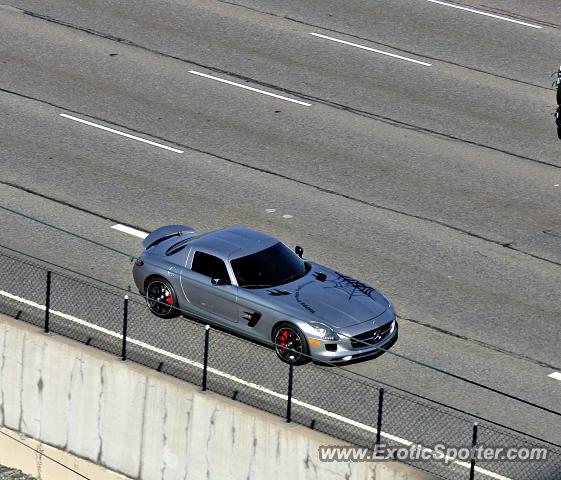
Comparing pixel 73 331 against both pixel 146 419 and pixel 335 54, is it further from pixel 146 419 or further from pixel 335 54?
pixel 335 54

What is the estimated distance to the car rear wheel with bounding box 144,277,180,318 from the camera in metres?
18.6

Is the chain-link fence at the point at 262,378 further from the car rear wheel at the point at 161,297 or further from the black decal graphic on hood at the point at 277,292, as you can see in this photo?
the black decal graphic on hood at the point at 277,292

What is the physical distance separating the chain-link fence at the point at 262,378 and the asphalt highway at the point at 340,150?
1.14 m

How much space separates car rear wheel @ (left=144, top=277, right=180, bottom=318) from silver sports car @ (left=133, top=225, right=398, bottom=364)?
1 centimetres

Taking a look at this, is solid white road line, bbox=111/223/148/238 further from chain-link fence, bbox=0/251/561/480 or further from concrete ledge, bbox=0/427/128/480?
concrete ledge, bbox=0/427/128/480

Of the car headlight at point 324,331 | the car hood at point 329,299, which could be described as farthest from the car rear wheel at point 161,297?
the car headlight at point 324,331

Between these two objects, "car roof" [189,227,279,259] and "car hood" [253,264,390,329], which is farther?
"car roof" [189,227,279,259]

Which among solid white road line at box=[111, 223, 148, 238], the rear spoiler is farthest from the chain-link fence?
solid white road line at box=[111, 223, 148, 238]

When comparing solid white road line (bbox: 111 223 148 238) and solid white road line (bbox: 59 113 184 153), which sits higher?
solid white road line (bbox: 59 113 184 153)

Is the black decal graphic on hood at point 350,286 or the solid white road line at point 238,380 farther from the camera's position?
the black decal graphic on hood at point 350,286

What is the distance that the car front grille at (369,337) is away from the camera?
1748 centimetres

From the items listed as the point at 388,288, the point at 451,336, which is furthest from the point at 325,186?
the point at 451,336

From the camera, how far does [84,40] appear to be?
29.1 metres

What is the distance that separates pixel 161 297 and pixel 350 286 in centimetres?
274
